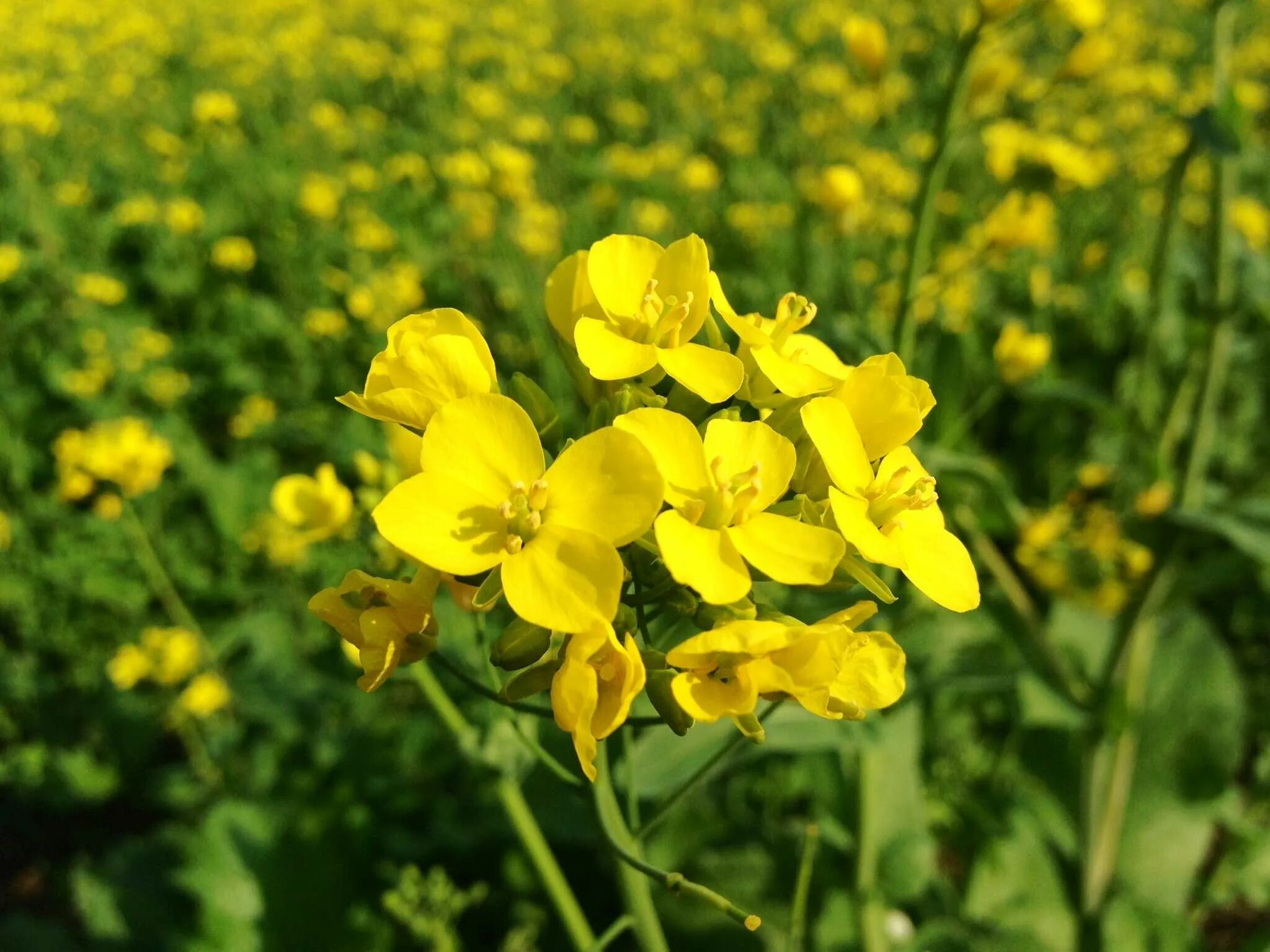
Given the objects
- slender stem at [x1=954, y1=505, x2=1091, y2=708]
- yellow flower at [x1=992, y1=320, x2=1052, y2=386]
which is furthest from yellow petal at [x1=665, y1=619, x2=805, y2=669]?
yellow flower at [x1=992, y1=320, x2=1052, y2=386]

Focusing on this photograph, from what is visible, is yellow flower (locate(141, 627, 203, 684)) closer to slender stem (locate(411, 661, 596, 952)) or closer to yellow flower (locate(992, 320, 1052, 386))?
slender stem (locate(411, 661, 596, 952))

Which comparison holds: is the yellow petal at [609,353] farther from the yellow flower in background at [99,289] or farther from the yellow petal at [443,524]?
the yellow flower in background at [99,289]

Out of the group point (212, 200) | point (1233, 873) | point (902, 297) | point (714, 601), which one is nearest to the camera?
point (714, 601)

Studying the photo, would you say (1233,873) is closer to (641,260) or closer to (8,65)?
(641,260)

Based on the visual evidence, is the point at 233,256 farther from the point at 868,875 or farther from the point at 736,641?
the point at 736,641

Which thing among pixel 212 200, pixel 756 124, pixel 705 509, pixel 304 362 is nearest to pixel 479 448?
pixel 705 509
